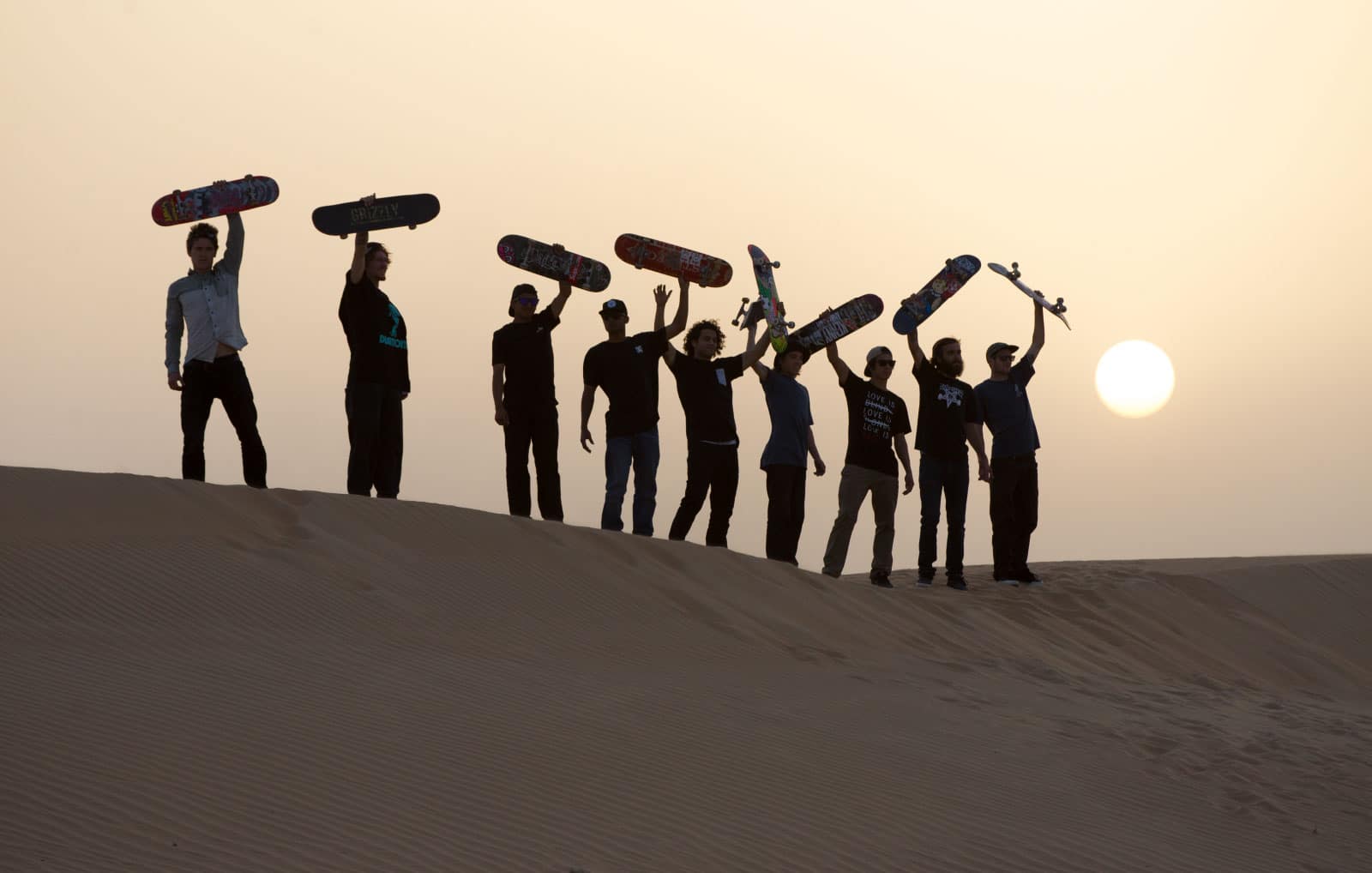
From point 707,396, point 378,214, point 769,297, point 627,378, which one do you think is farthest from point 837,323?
point 378,214

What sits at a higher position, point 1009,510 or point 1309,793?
point 1009,510

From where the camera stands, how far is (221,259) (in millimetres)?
8617

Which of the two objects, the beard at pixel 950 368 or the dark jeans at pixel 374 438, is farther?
the beard at pixel 950 368

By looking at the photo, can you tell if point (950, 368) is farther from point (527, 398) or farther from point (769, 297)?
point (527, 398)

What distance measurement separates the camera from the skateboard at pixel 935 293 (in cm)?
1188

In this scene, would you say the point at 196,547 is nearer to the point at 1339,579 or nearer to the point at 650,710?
the point at 650,710

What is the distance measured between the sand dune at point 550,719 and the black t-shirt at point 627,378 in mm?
877

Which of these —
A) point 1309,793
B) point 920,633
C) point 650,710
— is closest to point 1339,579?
point 920,633

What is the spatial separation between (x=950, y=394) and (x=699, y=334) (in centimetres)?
228

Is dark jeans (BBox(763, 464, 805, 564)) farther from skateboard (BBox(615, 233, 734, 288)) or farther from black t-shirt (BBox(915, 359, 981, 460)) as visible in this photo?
skateboard (BBox(615, 233, 734, 288))

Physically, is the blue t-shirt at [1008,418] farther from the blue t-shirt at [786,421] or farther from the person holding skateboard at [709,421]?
the person holding skateboard at [709,421]

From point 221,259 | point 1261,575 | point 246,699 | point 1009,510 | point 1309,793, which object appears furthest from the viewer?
point 1261,575

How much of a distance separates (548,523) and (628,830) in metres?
4.77

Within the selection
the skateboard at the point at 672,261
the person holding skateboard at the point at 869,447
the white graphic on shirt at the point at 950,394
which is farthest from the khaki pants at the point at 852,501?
the skateboard at the point at 672,261
